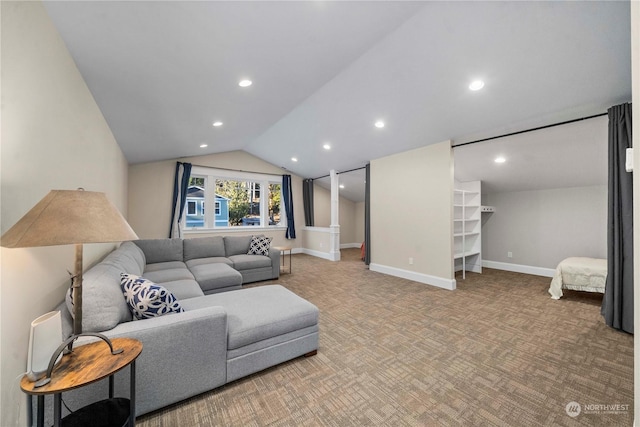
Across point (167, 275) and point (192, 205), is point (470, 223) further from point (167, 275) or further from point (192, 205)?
point (192, 205)

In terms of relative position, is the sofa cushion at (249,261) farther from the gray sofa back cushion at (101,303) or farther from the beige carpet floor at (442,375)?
the gray sofa back cushion at (101,303)

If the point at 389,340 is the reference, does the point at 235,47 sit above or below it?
above

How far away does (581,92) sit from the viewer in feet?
8.07

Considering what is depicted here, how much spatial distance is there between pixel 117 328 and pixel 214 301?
0.79 m

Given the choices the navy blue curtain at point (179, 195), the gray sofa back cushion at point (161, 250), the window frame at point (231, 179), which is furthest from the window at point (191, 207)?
the gray sofa back cushion at point (161, 250)

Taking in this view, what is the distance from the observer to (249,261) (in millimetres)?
4270

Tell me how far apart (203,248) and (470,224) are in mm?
5251

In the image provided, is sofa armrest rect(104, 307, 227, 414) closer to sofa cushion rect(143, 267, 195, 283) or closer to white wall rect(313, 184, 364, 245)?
sofa cushion rect(143, 267, 195, 283)

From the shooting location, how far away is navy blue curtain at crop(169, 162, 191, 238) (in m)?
5.57

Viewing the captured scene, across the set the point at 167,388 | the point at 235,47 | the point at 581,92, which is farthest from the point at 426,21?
the point at 167,388

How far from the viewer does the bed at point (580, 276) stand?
3.23m

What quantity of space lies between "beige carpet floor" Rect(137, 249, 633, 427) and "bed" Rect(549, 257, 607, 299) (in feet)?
0.75

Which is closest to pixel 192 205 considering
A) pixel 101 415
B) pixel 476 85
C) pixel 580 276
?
pixel 101 415

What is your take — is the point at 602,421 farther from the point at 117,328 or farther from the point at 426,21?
the point at 426,21
